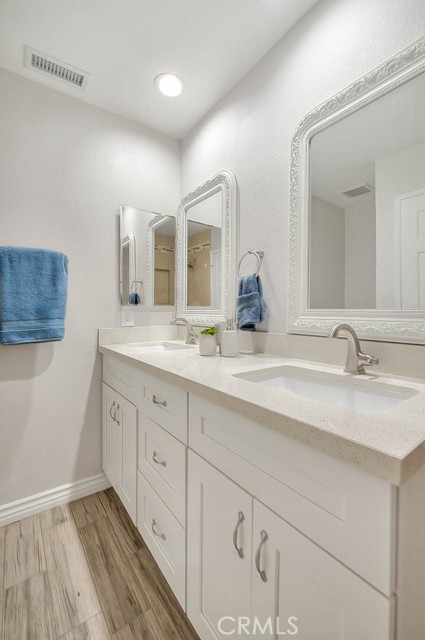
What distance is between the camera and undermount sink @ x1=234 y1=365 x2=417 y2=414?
81cm

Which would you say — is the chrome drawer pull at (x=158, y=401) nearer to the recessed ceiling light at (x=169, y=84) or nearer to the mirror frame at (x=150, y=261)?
the mirror frame at (x=150, y=261)

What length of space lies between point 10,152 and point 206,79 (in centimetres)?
110

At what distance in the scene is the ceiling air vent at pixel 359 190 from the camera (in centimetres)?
99

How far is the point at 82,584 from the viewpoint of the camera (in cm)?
111

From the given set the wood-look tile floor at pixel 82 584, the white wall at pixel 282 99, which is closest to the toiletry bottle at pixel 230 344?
the white wall at pixel 282 99

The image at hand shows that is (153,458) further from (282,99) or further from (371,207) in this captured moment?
(282,99)

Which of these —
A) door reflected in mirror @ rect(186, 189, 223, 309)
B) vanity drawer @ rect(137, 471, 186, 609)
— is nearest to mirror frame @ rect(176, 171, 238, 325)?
door reflected in mirror @ rect(186, 189, 223, 309)

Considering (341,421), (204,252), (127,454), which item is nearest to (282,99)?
(204,252)

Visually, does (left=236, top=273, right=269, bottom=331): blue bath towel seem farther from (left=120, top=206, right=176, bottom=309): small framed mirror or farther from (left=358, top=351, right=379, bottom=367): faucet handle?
(left=120, top=206, right=176, bottom=309): small framed mirror

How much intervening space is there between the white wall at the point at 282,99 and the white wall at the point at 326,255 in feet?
0.48

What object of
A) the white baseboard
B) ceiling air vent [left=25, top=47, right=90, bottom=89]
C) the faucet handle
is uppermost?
ceiling air vent [left=25, top=47, right=90, bottom=89]

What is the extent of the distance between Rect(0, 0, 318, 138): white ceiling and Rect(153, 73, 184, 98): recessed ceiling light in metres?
0.03

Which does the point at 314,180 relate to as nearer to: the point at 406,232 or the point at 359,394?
the point at 406,232

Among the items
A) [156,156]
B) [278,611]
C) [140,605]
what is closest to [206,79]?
[156,156]
